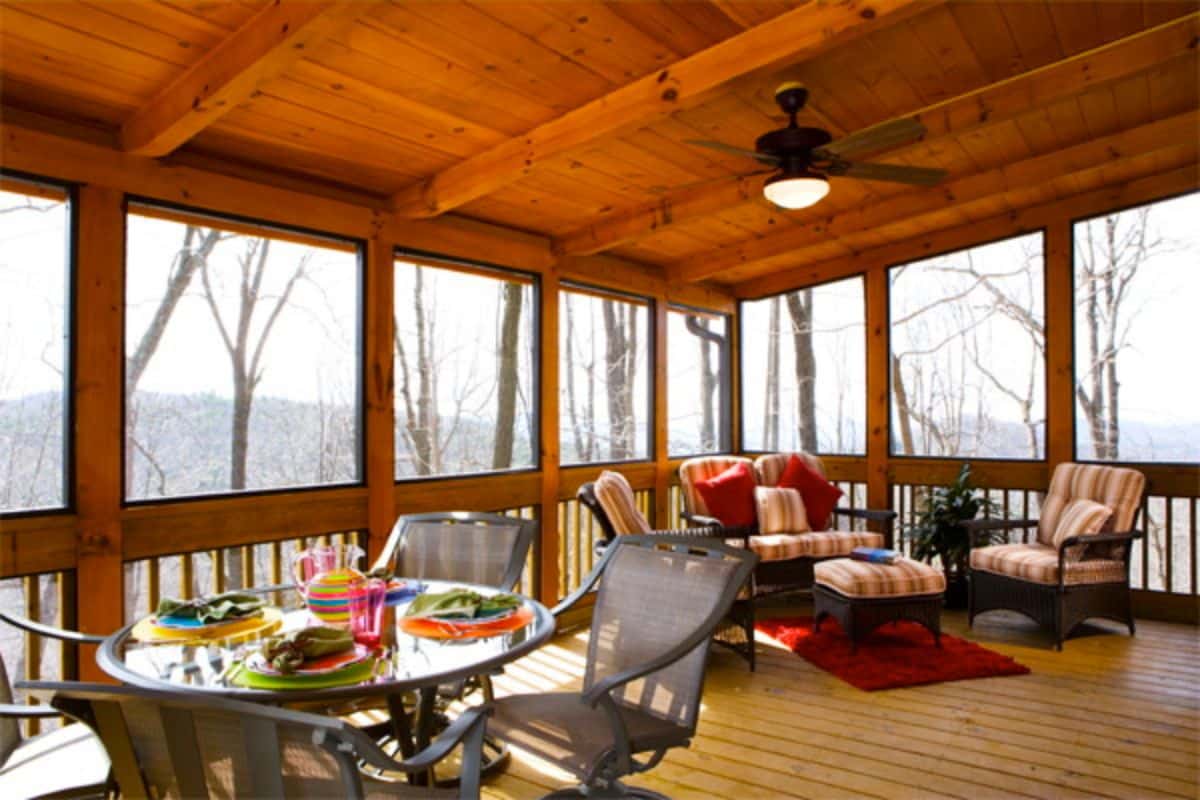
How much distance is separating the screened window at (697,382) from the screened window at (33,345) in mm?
4186

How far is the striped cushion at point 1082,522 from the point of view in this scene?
14.8 ft

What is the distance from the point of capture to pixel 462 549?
3.03m

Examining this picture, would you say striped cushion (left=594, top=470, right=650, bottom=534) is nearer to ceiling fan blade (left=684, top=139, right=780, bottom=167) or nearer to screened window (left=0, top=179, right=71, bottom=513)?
ceiling fan blade (left=684, top=139, right=780, bottom=167)

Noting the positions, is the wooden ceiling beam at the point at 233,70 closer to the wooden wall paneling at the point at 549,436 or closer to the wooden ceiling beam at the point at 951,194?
the wooden wall paneling at the point at 549,436

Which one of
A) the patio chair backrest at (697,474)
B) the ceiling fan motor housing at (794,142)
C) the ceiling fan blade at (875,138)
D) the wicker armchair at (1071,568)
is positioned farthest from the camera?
the patio chair backrest at (697,474)

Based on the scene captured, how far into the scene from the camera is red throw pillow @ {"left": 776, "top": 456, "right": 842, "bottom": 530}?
18.2ft

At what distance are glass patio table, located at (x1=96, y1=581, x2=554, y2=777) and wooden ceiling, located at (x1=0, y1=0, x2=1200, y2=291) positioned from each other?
181 cm

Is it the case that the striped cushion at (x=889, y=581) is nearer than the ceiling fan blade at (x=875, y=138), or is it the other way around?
the ceiling fan blade at (x=875, y=138)

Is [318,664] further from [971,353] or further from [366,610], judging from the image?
[971,353]

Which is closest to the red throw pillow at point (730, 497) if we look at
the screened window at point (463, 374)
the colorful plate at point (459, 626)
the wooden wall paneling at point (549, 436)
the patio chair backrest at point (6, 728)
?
the wooden wall paneling at point (549, 436)

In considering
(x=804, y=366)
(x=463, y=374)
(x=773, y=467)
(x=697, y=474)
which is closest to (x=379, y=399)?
(x=463, y=374)

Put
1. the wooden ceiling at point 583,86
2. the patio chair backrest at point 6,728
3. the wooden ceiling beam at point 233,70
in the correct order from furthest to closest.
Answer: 1. the wooden ceiling at point 583,86
2. the wooden ceiling beam at point 233,70
3. the patio chair backrest at point 6,728

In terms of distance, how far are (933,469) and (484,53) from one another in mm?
4628

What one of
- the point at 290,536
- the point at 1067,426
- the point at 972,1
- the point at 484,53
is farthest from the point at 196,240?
the point at 1067,426
